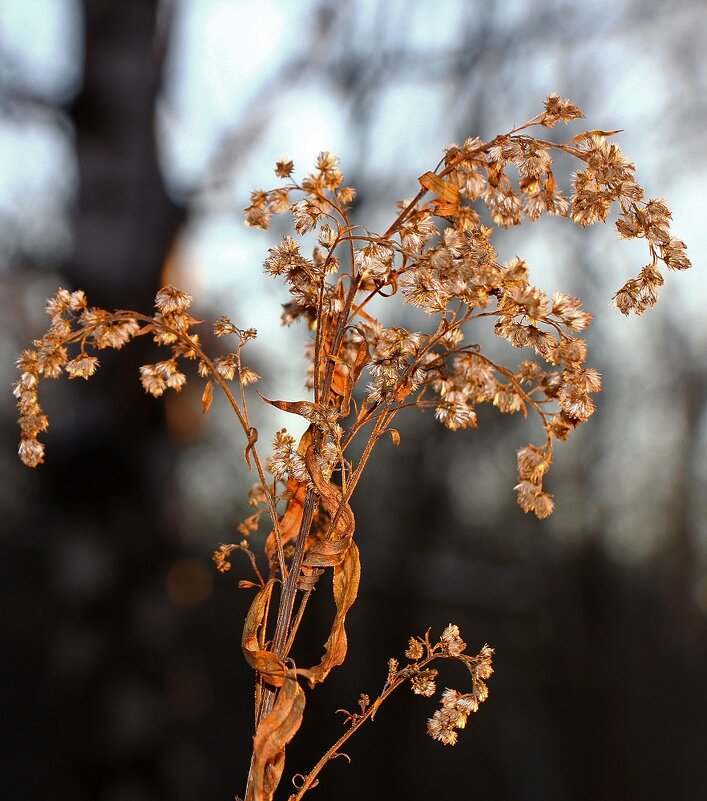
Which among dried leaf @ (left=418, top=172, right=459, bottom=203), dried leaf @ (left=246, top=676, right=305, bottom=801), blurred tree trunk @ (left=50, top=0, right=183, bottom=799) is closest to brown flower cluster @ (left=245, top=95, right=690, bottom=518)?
dried leaf @ (left=418, top=172, right=459, bottom=203)

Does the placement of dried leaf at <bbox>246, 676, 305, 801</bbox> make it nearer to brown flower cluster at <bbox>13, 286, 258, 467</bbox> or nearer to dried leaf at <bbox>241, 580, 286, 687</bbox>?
dried leaf at <bbox>241, 580, 286, 687</bbox>

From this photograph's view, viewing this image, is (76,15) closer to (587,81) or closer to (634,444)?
(587,81)

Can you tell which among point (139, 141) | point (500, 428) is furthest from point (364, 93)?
point (500, 428)

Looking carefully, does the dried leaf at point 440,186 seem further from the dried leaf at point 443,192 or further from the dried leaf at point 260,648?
the dried leaf at point 260,648

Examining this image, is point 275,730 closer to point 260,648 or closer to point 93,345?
point 260,648

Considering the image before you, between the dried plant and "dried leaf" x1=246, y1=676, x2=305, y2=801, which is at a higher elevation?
the dried plant

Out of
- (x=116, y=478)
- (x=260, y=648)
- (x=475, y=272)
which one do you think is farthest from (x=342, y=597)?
(x=116, y=478)

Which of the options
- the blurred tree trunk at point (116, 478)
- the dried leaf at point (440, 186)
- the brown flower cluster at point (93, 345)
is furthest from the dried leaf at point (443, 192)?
the blurred tree trunk at point (116, 478)

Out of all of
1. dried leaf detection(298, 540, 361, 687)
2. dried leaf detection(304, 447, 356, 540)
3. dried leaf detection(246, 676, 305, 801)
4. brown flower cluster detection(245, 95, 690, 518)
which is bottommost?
dried leaf detection(246, 676, 305, 801)

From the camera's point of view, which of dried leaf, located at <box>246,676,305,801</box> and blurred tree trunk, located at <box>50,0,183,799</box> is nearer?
dried leaf, located at <box>246,676,305,801</box>
